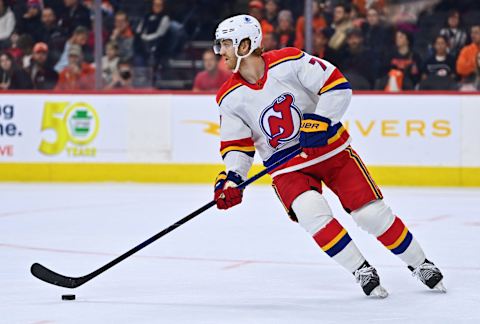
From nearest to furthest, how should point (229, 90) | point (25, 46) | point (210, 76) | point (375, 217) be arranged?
1. point (375, 217)
2. point (229, 90)
3. point (210, 76)
4. point (25, 46)

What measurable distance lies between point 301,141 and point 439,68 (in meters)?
4.87

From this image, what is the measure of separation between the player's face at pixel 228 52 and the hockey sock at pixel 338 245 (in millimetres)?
663

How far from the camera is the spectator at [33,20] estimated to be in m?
9.07

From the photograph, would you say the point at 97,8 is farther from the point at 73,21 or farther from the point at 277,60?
the point at 277,60

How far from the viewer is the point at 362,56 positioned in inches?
340

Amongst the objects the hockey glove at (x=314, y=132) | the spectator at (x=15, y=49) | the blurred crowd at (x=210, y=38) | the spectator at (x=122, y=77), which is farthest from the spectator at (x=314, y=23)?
the hockey glove at (x=314, y=132)

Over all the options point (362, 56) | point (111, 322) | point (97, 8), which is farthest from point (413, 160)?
point (111, 322)

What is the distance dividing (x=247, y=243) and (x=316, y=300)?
5.08 feet

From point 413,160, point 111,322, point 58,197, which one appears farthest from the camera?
point 413,160

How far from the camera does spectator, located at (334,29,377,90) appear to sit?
859cm

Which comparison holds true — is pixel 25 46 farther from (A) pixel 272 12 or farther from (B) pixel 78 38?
(A) pixel 272 12

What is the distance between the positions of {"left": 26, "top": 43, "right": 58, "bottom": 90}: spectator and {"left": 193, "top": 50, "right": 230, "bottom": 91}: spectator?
1188mm

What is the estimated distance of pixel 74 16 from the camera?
8.94 metres

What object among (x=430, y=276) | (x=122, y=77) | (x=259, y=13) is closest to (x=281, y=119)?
(x=430, y=276)
